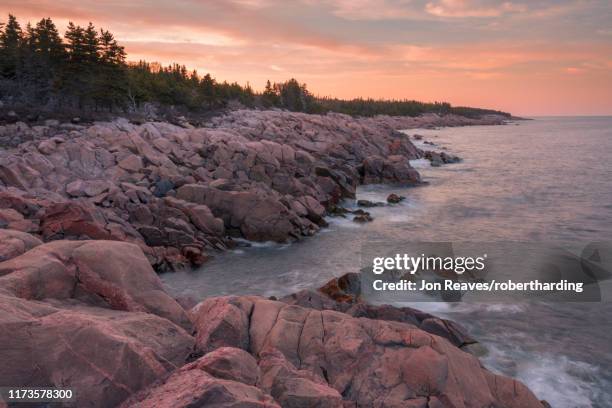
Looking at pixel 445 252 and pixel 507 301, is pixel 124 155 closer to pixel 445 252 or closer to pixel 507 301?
pixel 445 252

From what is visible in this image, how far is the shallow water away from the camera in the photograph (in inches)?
559

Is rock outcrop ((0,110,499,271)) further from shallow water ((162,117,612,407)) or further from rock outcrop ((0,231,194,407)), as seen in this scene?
rock outcrop ((0,231,194,407))

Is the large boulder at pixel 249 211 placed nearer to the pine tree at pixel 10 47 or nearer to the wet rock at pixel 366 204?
the wet rock at pixel 366 204

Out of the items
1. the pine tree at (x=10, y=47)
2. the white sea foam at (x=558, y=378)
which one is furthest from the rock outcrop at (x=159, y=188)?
the pine tree at (x=10, y=47)

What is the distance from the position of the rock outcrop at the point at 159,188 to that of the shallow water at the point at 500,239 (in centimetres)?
198

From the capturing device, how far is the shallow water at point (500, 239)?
14.2 metres

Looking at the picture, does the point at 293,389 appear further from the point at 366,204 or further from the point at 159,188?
the point at 366,204

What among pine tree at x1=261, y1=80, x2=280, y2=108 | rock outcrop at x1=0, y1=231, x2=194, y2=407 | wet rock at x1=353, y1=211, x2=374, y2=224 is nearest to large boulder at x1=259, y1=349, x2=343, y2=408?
rock outcrop at x1=0, y1=231, x2=194, y2=407

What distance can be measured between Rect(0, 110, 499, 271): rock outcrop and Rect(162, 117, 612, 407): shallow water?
198 centimetres

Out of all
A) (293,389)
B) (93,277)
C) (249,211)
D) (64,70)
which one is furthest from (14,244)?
(64,70)

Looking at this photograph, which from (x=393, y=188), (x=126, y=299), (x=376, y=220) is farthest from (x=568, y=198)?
(x=126, y=299)

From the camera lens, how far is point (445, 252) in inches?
1037

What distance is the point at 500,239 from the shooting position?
1151 inches

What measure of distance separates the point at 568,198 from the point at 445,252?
2432 centimetres
